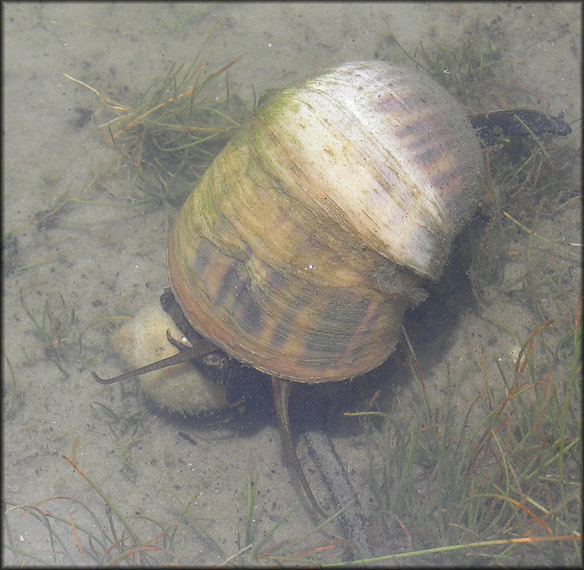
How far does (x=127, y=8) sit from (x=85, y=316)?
3.08 meters

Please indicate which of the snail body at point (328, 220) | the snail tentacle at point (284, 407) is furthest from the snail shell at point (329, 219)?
the snail tentacle at point (284, 407)

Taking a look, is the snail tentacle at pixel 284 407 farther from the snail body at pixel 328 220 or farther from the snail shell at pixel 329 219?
the snail shell at pixel 329 219

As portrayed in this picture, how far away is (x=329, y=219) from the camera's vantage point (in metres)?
2.15

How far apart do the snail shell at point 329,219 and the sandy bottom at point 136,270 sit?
0.82 meters

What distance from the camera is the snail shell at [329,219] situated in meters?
2.16

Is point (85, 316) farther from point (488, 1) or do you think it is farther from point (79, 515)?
point (488, 1)

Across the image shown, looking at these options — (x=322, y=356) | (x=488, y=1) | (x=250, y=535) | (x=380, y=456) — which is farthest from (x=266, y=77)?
(x=250, y=535)

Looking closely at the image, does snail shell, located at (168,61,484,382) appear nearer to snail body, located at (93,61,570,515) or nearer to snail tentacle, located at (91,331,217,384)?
snail body, located at (93,61,570,515)

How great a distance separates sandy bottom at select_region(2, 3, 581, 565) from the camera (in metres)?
2.96

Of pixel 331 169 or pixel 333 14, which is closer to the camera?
pixel 331 169

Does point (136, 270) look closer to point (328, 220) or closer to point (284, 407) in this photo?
point (284, 407)

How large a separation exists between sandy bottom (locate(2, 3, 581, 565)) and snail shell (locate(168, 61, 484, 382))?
816 millimetres

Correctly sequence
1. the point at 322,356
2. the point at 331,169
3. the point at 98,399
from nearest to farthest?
the point at 331,169 < the point at 322,356 < the point at 98,399

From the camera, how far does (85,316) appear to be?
11.6 ft
